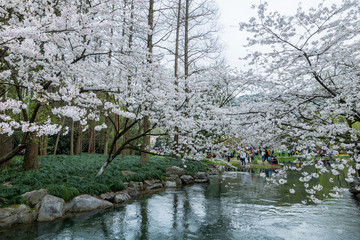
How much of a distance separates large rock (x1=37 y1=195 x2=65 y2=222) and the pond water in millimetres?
265

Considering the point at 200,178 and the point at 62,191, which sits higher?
the point at 62,191

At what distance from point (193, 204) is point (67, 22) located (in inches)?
271

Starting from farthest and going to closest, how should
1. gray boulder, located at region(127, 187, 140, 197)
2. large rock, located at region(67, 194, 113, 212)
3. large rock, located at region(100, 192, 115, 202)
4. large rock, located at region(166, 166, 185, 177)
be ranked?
large rock, located at region(166, 166, 185, 177) < gray boulder, located at region(127, 187, 140, 197) < large rock, located at region(100, 192, 115, 202) < large rock, located at region(67, 194, 113, 212)

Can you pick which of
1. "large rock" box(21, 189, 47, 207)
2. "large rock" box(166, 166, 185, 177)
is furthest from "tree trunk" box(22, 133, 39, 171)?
"large rock" box(166, 166, 185, 177)

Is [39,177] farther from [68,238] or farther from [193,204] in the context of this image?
[193,204]

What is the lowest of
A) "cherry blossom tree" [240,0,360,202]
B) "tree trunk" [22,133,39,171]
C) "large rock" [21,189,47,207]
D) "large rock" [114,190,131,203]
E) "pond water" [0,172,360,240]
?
"pond water" [0,172,360,240]

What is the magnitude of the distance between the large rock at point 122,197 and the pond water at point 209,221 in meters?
0.36

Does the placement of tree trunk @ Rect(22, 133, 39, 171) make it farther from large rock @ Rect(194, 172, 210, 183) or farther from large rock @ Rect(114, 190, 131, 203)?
large rock @ Rect(194, 172, 210, 183)

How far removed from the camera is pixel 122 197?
8.52 metres

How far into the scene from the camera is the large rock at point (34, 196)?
21.0 ft

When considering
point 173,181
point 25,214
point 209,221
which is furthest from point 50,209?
point 173,181

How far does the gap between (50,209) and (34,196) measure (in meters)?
0.60

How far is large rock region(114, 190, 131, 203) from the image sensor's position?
27.2 feet

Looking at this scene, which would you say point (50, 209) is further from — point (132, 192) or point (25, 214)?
point (132, 192)
